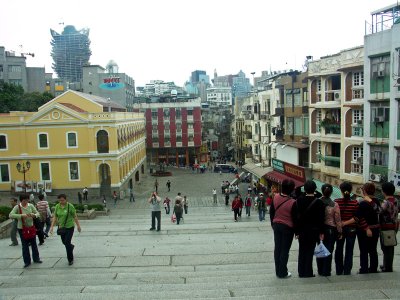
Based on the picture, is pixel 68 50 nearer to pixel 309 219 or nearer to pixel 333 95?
pixel 333 95

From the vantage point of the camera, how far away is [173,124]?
243 feet

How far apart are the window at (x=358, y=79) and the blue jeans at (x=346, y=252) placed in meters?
18.6

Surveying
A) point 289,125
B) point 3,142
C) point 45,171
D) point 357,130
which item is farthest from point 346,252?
point 3,142

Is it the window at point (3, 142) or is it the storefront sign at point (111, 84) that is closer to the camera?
the window at point (3, 142)

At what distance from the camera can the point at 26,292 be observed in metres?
7.61

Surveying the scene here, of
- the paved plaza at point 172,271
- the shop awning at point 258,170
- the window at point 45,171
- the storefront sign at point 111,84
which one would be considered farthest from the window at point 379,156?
the storefront sign at point 111,84

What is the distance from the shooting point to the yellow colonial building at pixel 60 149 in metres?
40.4

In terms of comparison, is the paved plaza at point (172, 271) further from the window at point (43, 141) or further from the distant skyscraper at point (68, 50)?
the distant skyscraper at point (68, 50)

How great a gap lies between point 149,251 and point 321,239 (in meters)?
5.42

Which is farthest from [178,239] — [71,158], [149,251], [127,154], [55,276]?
[127,154]

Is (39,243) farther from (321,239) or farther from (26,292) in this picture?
(321,239)

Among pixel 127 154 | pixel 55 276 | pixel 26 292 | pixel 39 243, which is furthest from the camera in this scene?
pixel 127 154

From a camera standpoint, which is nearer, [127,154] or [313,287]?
[313,287]

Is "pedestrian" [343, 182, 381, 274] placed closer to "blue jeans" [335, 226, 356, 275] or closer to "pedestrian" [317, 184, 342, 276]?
"blue jeans" [335, 226, 356, 275]
